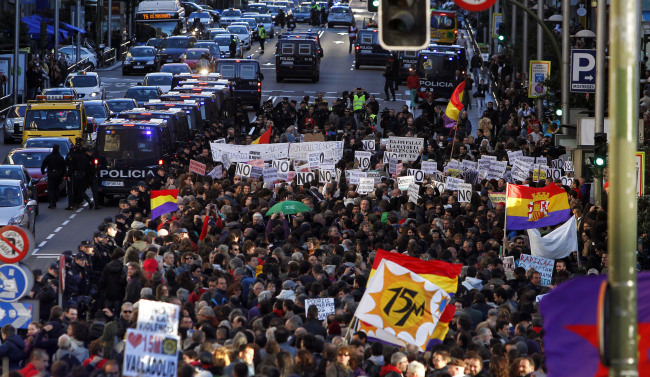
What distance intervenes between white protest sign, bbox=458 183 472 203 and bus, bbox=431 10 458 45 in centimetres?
3923

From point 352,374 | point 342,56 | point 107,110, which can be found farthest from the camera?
point 342,56

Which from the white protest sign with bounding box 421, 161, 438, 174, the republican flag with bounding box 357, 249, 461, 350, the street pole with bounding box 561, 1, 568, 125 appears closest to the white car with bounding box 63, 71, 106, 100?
the street pole with bounding box 561, 1, 568, 125

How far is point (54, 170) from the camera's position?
96.4ft

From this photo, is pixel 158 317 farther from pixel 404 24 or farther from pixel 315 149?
pixel 315 149

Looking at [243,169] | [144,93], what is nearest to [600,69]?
[243,169]

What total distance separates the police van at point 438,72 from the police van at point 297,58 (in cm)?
717

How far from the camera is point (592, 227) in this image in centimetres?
1989

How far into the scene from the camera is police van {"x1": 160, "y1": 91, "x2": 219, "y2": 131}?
36.0m

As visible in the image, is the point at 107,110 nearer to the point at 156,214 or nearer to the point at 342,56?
the point at 156,214

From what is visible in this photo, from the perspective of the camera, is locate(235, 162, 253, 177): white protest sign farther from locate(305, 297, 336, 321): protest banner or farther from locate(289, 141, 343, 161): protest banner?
→ locate(305, 297, 336, 321): protest banner

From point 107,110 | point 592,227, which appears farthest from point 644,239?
point 107,110

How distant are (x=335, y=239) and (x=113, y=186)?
35.6 ft

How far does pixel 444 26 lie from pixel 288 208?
42032 millimetres

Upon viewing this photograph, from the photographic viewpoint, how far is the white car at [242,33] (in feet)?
219
